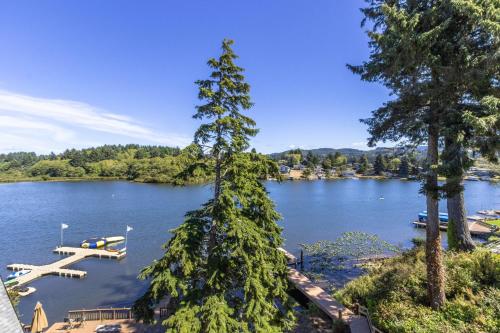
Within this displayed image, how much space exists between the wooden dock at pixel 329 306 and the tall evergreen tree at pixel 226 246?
9.19 feet

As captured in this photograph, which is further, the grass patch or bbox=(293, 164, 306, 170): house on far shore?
bbox=(293, 164, 306, 170): house on far shore

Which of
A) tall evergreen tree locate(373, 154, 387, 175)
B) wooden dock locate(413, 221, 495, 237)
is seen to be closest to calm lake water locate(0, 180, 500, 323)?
wooden dock locate(413, 221, 495, 237)

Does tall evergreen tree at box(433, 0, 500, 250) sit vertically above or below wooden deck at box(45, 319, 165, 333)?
above

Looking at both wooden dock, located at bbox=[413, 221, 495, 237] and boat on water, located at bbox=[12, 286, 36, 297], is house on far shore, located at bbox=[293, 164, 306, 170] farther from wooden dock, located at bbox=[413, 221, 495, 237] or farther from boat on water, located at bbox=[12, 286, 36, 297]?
boat on water, located at bbox=[12, 286, 36, 297]

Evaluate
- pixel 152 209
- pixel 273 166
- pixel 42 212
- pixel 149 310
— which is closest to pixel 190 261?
pixel 149 310

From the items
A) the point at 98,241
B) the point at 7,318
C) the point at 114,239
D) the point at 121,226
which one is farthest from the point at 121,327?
the point at 121,226

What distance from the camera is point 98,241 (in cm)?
2820

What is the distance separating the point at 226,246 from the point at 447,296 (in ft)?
25.8

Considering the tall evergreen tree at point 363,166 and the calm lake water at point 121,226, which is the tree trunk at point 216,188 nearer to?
the calm lake water at point 121,226

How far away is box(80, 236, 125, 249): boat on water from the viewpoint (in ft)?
91.0

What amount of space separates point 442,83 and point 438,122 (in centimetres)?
115

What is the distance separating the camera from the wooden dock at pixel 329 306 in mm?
9977

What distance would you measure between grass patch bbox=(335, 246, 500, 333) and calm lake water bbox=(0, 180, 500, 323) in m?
3.51

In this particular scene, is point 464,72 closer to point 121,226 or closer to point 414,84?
point 414,84
